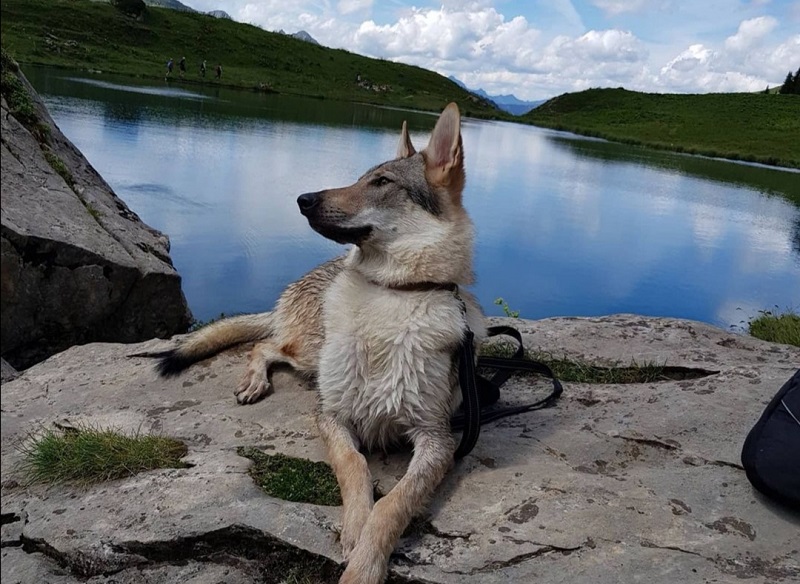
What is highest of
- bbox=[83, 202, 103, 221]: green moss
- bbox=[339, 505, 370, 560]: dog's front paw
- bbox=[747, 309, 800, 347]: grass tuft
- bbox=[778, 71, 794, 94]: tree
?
bbox=[778, 71, 794, 94]: tree

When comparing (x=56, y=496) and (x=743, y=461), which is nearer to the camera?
(x=56, y=496)

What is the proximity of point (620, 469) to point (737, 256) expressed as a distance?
42.7 feet

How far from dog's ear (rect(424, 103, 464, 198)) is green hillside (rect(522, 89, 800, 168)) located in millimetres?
52684

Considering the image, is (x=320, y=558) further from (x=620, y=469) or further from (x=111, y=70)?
(x=111, y=70)

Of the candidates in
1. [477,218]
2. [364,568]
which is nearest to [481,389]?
[364,568]

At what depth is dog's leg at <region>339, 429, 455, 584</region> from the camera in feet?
8.98

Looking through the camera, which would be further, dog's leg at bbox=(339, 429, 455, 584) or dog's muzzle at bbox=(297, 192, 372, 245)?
dog's muzzle at bbox=(297, 192, 372, 245)

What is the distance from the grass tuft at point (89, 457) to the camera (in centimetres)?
323

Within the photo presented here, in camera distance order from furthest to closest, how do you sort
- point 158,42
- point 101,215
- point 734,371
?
point 158,42 < point 101,215 < point 734,371

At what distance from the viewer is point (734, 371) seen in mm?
5086

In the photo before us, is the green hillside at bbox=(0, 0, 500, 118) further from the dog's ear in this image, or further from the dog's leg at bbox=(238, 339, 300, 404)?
the dog's ear

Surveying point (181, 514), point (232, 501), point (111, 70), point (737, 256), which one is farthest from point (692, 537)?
point (111, 70)

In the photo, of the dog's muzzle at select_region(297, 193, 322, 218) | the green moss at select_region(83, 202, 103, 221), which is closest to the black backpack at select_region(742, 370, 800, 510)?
the dog's muzzle at select_region(297, 193, 322, 218)

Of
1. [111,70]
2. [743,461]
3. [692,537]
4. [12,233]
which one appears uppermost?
[111,70]
